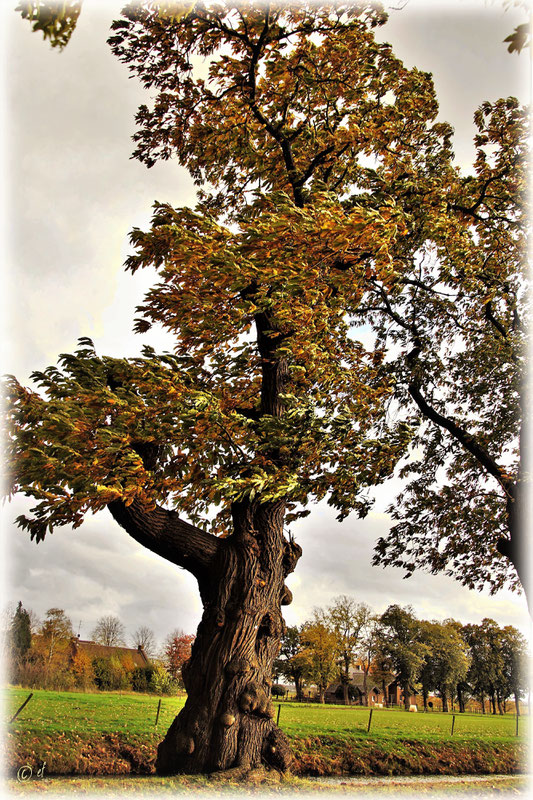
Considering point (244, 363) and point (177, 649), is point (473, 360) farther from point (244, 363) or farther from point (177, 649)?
point (177, 649)

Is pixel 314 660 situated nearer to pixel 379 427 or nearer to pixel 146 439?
pixel 379 427

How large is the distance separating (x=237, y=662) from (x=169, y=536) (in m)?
2.09

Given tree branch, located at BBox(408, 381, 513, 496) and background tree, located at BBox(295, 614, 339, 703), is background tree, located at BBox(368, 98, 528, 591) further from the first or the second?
background tree, located at BBox(295, 614, 339, 703)

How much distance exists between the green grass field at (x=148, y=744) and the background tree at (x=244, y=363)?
5137mm

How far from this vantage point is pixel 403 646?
180 feet

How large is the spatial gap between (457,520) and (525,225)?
8.16 metres

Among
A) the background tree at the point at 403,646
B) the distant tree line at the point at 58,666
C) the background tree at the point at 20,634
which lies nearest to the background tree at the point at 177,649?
the distant tree line at the point at 58,666

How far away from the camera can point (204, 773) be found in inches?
268

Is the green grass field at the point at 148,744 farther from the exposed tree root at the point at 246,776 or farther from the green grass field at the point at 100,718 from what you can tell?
the exposed tree root at the point at 246,776

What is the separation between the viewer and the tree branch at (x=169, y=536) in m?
7.86

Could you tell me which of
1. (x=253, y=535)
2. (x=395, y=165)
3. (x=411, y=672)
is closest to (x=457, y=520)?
(x=253, y=535)

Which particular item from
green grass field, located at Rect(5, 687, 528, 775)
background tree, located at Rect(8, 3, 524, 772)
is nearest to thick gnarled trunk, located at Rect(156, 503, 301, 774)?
background tree, located at Rect(8, 3, 524, 772)

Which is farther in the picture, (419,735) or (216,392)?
(419,735)

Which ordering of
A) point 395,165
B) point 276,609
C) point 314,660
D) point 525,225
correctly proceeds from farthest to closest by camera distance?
point 314,660
point 525,225
point 395,165
point 276,609
